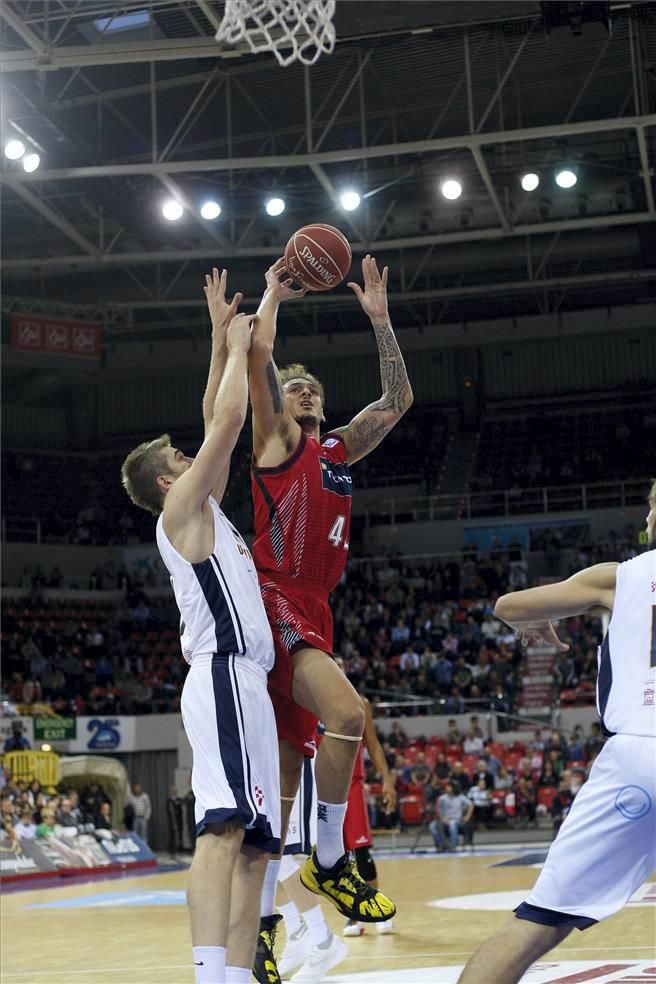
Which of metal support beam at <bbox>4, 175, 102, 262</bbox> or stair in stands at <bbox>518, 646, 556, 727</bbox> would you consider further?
stair in stands at <bbox>518, 646, 556, 727</bbox>

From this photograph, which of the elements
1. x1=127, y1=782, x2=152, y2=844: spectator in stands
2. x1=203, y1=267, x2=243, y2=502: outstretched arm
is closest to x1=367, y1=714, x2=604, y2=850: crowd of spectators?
x1=127, y1=782, x2=152, y2=844: spectator in stands

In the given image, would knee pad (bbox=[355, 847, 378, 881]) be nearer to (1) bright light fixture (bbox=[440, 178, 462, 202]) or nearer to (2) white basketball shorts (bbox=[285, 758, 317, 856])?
(2) white basketball shorts (bbox=[285, 758, 317, 856])

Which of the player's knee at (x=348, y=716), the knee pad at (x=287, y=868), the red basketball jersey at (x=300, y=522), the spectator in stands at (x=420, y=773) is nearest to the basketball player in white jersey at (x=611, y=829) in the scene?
the player's knee at (x=348, y=716)

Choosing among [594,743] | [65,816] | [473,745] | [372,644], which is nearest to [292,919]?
[65,816]

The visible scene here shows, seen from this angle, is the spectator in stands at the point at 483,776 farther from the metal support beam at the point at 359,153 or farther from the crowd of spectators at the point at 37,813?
the metal support beam at the point at 359,153

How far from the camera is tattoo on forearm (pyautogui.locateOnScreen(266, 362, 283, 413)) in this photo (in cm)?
575

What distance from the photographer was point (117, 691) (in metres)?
28.8

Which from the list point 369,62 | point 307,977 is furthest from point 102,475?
point 307,977

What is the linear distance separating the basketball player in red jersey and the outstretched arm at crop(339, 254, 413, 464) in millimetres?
298

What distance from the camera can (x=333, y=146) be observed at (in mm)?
25906

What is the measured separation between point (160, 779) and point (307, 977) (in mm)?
21449

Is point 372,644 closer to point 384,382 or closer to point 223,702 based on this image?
point 384,382

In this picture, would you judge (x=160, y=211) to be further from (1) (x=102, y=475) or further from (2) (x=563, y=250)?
(1) (x=102, y=475)

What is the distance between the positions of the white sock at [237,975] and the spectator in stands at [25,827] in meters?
15.1
